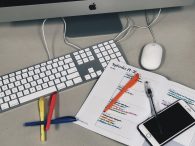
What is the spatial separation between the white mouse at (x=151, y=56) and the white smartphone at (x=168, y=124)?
0.12 m

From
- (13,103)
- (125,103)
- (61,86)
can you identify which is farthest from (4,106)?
(125,103)

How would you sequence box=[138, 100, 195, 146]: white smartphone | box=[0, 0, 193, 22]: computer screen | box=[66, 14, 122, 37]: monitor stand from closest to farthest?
box=[138, 100, 195, 146]: white smartphone
box=[0, 0, 193, 22]: computer screen
box=[66, 14, 122, 37]: monitor stand

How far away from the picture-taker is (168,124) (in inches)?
27.8

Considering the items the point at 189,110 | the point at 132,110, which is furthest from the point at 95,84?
the point at 189,110

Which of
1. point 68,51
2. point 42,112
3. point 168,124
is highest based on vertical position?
point 68,51

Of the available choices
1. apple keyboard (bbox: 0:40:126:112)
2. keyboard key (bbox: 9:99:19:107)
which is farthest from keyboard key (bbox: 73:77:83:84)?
keyboard key (bbox: 9:99:19:107)

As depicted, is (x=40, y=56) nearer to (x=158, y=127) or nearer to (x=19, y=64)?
(x=19, y=64)

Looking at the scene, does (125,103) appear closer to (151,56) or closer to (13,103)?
(151,56)

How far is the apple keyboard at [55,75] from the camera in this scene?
773 mm

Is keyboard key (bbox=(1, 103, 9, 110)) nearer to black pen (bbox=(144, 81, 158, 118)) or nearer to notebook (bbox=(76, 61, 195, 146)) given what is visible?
notebook (bbox=(76, 61, 195, 146))

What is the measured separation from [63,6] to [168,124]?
0.39m

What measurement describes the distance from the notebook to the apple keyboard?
38 millimetres

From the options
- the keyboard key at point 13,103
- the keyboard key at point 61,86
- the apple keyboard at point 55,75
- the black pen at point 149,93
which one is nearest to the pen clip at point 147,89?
the black pen at point 149,93

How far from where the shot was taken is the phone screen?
695 mm
